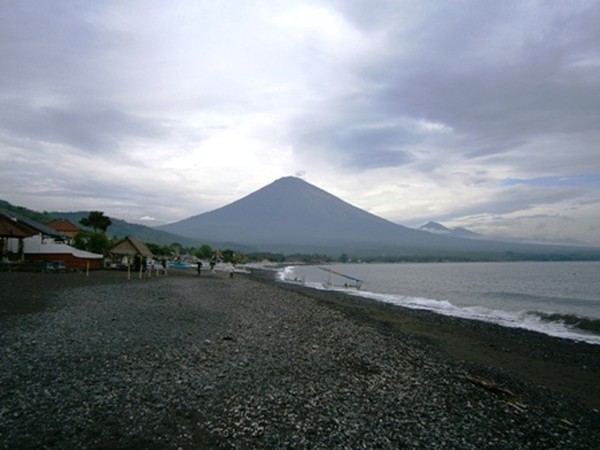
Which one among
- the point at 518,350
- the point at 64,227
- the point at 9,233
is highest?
the point at 64,227

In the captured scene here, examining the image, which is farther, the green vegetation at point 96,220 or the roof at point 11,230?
the green vegetation at point 96,220

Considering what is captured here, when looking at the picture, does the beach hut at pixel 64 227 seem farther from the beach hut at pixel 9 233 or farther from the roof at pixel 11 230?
the roof at pixel 11 230

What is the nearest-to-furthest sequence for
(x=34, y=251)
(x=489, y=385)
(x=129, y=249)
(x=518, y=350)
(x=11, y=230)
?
(x=489, y=385) < (x=518, y=350) < (x=11, y=230) < (x=34, y=251) < (x=129, y=249)

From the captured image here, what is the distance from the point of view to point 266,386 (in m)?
6.44

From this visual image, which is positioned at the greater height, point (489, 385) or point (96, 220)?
point (96, 220)

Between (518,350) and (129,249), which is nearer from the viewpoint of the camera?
(518,350)

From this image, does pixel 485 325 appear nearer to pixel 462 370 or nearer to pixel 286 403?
pixel 462 370

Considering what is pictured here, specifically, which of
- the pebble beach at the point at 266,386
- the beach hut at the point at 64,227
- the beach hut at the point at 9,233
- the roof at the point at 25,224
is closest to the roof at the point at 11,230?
the beach hut at the point at 9,233

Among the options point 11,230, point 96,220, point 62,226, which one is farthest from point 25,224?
point 62,226

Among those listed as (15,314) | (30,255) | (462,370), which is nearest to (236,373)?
(462,370)

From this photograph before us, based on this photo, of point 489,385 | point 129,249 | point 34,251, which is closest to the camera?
point 489,385

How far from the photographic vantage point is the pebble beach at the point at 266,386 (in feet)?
15.9

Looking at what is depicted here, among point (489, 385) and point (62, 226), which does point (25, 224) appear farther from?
point (489, 385)

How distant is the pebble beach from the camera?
4848 mm
